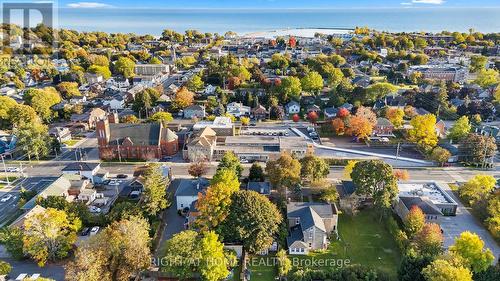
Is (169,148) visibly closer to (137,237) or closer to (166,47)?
(137,237)

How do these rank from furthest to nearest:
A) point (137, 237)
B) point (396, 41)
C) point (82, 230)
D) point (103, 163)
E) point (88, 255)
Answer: point (396, 41), point (103, 163), point (82, 230), point (137, 237), point (88, 255)

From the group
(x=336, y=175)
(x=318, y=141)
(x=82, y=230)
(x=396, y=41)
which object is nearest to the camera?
(x=82, y=230)

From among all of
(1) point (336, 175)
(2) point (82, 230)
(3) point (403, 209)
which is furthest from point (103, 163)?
(3) point (403, 209)

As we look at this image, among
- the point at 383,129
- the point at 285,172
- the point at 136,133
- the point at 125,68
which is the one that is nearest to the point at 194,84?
the point at 125,68

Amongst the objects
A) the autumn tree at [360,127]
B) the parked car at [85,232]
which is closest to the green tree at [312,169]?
the autumn tree at [360,127]

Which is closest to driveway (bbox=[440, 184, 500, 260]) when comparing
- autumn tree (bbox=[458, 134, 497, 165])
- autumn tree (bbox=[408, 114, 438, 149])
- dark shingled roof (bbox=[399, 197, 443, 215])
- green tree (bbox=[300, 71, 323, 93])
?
dark shingled roof (bbox=[399, 197, 443, 215])

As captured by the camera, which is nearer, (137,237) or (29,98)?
(137,237)
